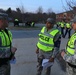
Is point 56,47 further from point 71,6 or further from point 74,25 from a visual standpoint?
point 71,6

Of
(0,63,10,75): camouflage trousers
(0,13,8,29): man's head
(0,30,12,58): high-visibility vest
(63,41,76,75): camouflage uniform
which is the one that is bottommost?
(0,63,10,75): camouflage trousers

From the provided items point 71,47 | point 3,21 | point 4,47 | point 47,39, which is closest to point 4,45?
point 4,47

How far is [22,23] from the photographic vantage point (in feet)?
195

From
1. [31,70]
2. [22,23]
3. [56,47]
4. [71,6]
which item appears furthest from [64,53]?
[22,23]

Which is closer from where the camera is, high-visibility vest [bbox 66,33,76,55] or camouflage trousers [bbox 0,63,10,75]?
high-visibility vest [bbox 66,33,76,55]

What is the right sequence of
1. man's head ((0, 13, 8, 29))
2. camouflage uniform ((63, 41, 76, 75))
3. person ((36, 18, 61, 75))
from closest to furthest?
camouflage uniform ((63, 41, 76, 75)) → man's head ((0, 13, 8, 29)) → person ((36, 18, 61, 75))

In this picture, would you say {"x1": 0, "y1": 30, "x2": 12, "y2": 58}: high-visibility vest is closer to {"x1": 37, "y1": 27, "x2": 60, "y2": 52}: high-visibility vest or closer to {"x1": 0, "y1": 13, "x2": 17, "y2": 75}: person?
{"x1": 0, "y1": 13, "x2": 17, "y2": 75}: person

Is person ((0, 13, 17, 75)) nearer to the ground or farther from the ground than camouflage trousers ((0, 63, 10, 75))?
farther from the ground

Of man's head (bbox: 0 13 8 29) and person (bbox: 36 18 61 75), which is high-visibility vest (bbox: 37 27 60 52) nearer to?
person (bbox: 36 18 61 75)

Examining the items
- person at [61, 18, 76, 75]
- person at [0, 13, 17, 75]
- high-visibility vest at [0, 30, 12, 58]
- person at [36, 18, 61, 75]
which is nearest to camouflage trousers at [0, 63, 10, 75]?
person at [0, 13, 17, 75]

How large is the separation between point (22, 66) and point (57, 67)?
1.12m

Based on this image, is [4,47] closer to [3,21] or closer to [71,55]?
[3,21]

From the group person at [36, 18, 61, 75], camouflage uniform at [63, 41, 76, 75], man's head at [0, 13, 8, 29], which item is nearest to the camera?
camouflage uniform at [63, 41, 76, 75]

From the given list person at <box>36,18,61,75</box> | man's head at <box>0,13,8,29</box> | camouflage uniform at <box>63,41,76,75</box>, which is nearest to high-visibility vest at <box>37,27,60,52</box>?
person at <box>36,18,61,75</box>
